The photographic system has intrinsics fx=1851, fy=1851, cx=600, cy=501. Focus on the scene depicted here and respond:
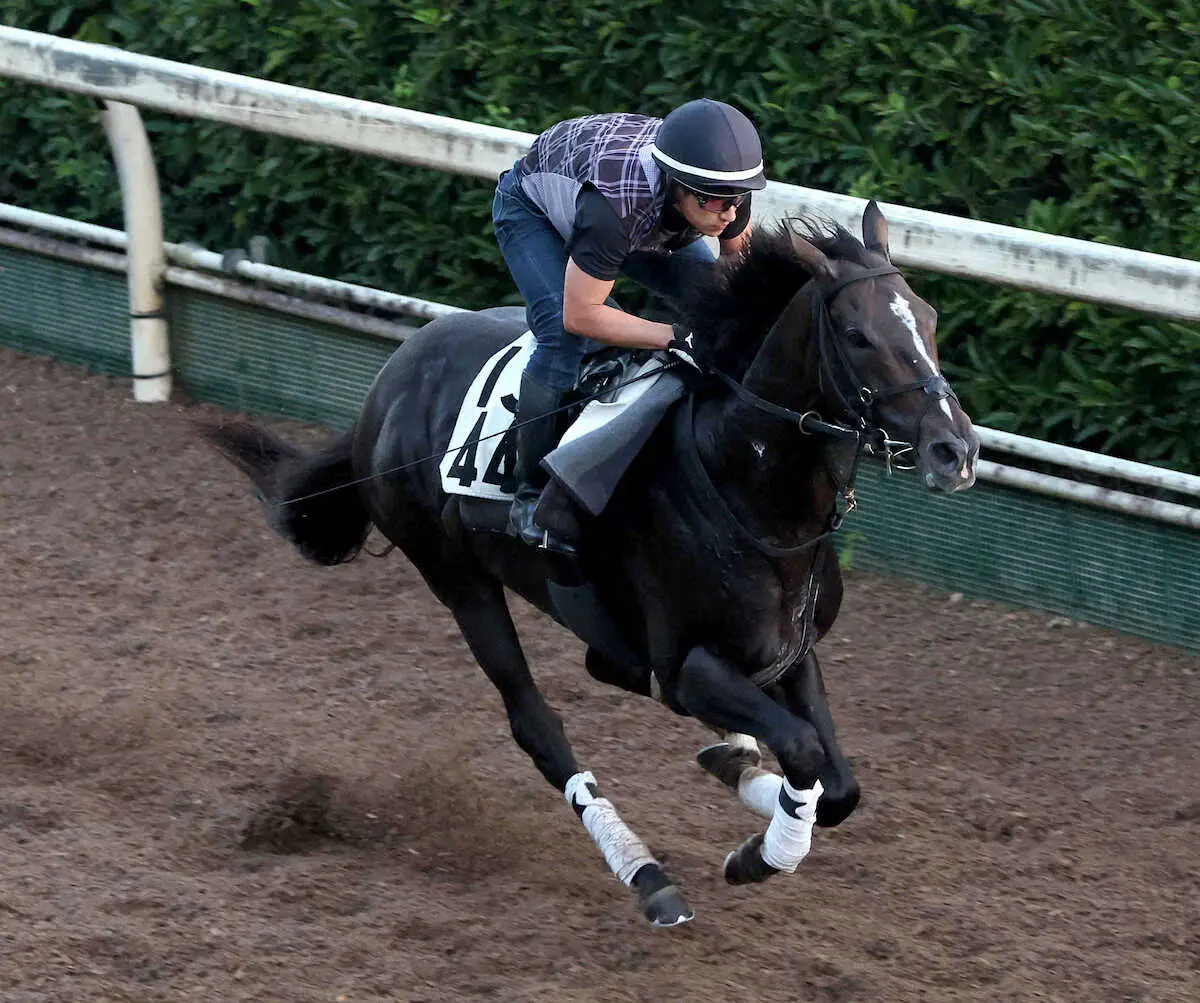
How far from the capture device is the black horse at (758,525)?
13.1ft

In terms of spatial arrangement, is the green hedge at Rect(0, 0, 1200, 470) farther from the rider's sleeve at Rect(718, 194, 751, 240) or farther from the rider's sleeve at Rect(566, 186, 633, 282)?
the rider's sleeve at Rect(566, 186, 633, 282)

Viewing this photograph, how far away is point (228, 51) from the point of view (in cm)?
855

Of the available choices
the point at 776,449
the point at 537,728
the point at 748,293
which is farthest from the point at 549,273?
the point at 537,728

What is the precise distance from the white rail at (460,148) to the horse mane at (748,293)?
1365 millimetres

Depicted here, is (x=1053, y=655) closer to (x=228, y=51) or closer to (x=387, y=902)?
(x=387, y=902)

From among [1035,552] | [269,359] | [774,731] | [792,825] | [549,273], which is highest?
[549,273]

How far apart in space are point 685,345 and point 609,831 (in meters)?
1.30

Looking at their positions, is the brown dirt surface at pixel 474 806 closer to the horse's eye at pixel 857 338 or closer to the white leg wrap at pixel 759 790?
the white leg wrap at pixel 759 790

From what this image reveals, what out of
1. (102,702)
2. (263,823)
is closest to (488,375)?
(263,823)

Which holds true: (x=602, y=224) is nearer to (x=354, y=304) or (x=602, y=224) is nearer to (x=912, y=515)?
(x=912, y=515)

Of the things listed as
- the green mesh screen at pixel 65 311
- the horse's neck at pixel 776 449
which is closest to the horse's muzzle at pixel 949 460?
the horse's neck at pixel 776 449

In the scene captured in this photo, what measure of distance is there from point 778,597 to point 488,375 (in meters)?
1.24

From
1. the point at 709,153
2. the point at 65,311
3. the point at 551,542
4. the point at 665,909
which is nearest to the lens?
the point at 709,153

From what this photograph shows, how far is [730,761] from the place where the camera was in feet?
16.4
